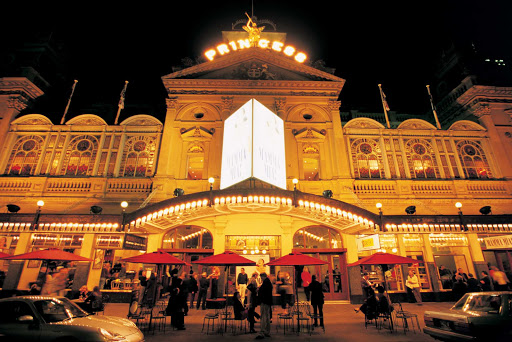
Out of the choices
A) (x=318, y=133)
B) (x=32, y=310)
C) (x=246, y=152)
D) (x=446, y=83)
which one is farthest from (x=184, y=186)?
(x=446, y=83)

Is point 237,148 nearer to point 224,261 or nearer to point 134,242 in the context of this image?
point 224,261

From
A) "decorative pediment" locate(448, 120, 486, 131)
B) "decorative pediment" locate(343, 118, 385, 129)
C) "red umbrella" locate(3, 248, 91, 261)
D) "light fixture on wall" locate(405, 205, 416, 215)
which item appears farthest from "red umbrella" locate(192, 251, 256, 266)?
"decorative pediment" locate(448, 120, 486, 131)

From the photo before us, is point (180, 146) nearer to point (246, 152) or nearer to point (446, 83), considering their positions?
point (246, 152)

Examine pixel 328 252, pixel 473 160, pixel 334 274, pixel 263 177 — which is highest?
pixel 473 160

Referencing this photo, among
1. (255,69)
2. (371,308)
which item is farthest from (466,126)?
(371,308)

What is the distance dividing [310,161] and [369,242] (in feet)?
22.8

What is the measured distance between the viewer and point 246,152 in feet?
44.5

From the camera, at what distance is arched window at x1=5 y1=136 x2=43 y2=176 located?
17.9m

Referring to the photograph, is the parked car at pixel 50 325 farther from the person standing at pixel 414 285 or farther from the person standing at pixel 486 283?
the person standing at pixel 486 283

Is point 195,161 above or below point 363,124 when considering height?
below

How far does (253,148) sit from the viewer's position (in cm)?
1318

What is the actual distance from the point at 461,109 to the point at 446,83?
345cm

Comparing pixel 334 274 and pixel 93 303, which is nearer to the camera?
pixel 93 303

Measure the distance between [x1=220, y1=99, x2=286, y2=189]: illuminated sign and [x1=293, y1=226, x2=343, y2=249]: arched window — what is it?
388 centimetres
